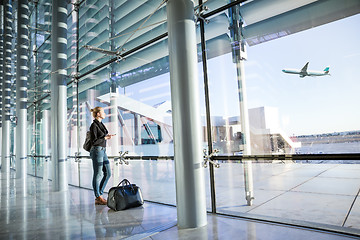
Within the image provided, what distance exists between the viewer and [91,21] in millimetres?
6520

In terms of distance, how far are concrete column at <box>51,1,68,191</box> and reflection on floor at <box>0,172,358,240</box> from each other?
1776 millimetres

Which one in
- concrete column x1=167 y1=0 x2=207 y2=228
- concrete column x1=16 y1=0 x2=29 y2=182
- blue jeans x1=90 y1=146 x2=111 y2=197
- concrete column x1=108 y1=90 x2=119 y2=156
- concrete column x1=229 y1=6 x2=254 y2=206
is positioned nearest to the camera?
concrete column x1=167 y1=0 x2=207 y2=228

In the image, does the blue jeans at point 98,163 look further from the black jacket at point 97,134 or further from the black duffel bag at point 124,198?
the black duffel bag at point 124,198

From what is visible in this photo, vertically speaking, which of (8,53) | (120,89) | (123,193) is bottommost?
(123,193)

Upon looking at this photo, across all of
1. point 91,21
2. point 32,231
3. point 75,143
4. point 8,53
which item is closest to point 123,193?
point 32,231

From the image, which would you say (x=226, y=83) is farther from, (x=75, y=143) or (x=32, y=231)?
(x=75, y=143)

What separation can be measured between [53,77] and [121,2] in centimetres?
246

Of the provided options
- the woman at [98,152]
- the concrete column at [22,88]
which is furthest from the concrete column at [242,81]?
the concrete column at [22,88]

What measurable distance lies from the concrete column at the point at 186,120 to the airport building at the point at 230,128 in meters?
0.01

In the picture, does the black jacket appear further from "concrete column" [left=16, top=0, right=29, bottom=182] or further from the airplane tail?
"concrete column" [left=16, top=0, right=29, bottom=182]

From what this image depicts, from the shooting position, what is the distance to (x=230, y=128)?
3676mm

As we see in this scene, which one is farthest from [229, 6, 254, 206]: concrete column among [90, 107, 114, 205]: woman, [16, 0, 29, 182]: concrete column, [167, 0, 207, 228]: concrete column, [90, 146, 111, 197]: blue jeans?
[16, 0, 29, 182]: concrete column

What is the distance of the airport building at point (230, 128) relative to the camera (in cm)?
283

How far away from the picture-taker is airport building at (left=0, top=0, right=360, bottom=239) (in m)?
2.83
